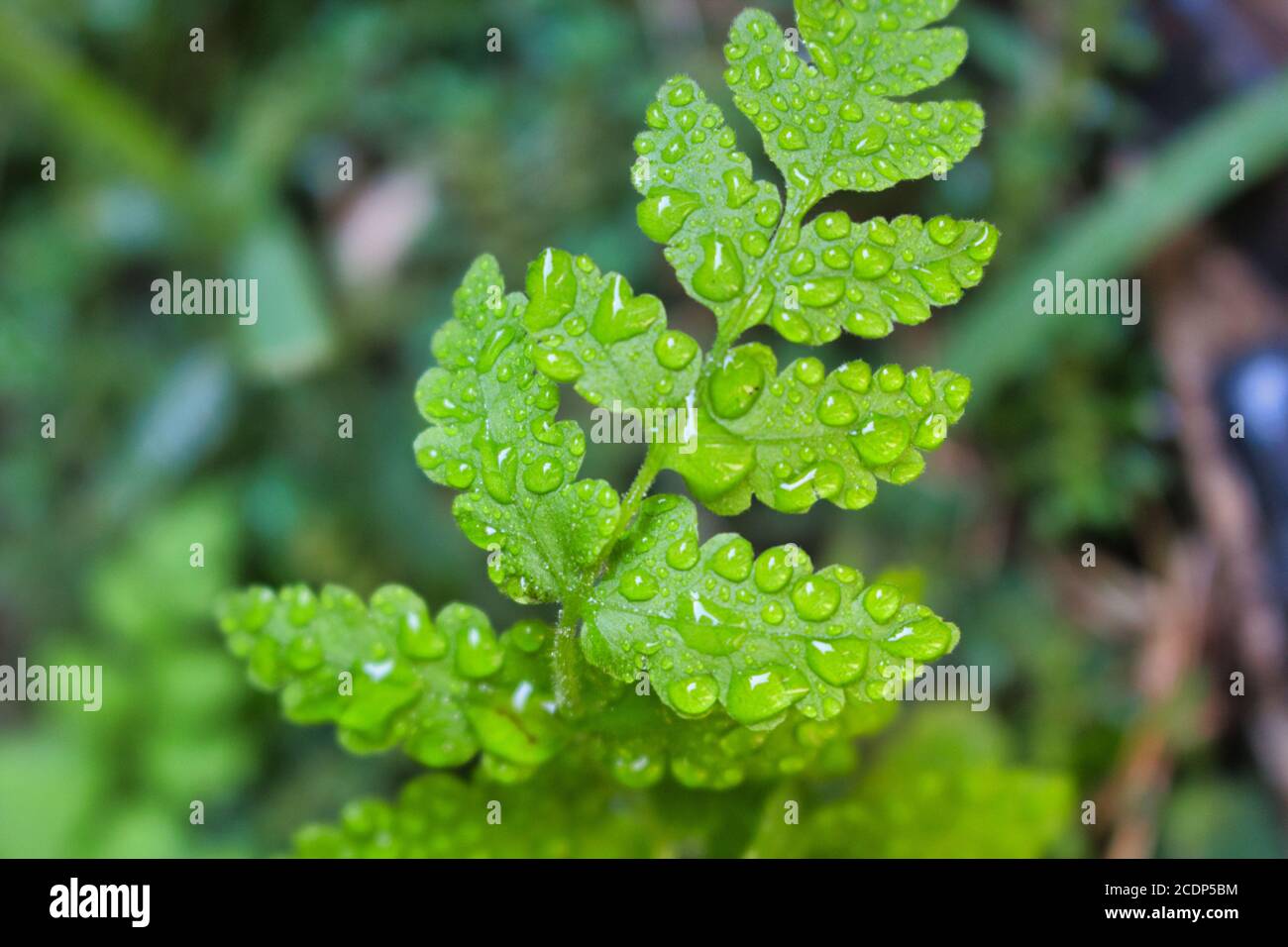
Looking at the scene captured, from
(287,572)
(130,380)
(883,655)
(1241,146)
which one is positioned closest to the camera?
(883,655)

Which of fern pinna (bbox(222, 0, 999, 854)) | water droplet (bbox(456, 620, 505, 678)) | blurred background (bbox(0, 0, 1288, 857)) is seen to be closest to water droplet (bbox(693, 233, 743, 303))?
fern pinna (bbox(222, 0, 999, 854))

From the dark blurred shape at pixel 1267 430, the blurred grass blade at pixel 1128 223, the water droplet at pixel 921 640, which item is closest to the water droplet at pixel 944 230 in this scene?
the water droplet at pixel 921 640

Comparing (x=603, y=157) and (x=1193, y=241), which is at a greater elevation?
(x=603, y=157)

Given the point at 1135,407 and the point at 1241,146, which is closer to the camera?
the point at 1241,146

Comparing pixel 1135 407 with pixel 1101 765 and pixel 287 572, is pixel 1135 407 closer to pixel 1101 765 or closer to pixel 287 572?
pixel 1101 765

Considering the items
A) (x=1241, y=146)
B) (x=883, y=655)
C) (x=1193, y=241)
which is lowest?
(x=883, y=655)

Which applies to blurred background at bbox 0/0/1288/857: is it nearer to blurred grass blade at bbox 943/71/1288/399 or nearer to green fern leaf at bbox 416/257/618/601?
blurred grass blade at bbox 943/71/1288/399
